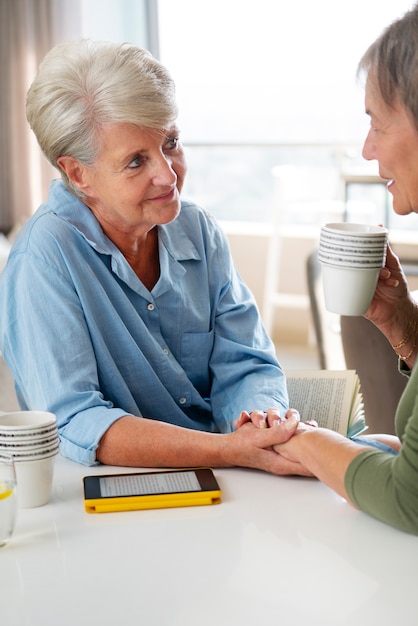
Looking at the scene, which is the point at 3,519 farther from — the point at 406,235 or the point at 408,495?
the point at 406,235

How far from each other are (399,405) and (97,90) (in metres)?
0.81

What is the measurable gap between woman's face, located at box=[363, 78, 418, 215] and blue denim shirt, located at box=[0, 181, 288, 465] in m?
0.55

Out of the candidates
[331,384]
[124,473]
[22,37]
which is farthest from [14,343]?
[22,37]

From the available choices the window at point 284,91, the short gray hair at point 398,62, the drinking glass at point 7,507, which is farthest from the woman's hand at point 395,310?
the window at point 284,91

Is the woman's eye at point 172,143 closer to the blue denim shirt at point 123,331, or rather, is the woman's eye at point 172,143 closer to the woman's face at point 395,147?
the blue denim shirt at point 123,331

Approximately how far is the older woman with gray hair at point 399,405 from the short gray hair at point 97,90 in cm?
45

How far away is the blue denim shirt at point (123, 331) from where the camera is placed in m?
1.52

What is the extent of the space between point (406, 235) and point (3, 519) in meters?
4.44

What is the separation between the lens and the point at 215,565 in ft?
3.42

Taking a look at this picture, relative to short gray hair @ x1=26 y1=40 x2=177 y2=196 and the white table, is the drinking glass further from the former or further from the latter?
short gray hair @ x1=26 y1=40 x2=177 y2=196

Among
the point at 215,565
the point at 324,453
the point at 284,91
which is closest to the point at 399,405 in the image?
the point at 324,453

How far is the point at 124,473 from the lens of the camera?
1372 millimetres

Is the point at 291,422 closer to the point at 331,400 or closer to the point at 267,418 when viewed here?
the point at 267,418

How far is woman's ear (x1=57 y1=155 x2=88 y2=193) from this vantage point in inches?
67.1
